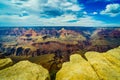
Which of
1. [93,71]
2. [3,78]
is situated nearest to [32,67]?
[3,78]

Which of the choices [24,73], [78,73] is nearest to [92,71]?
[78,73]

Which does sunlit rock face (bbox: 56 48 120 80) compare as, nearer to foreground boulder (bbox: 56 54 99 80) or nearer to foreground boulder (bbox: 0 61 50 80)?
foreground boulder (bbox: 56 54 99 80)

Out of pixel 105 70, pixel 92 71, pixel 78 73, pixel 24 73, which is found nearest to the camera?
pixel 24 73

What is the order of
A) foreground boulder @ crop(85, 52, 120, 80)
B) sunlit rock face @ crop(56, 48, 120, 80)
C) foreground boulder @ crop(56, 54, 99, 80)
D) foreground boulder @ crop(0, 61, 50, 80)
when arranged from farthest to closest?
1. foreground boulder @ crop(85, 52, 120, 80)
2. sunlit rock face @ crop(56, 48, 120, 80)
3. foreground boulder @ crop(56, 54, 99, 80)
4. foreground boulder @ crop(0, 61, 50, 80)

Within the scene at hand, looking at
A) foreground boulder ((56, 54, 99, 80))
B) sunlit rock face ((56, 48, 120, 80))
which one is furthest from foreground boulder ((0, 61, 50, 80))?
sunlit rock face ((56, 48, 120, 80))

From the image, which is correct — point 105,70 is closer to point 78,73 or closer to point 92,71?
point 92,71

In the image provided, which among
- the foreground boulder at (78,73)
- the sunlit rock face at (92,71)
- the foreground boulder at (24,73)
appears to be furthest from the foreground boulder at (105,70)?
the foreground boulder at (24,73)

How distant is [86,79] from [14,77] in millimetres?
12595

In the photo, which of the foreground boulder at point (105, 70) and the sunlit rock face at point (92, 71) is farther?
the foreground boulder at point (105, 70)

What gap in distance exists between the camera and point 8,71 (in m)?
32.7

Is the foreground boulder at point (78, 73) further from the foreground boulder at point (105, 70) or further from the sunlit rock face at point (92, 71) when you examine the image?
the foreground boulder at point (105, 70)

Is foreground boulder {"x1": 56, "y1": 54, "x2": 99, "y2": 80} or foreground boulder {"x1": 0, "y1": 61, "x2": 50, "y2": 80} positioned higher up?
foreground boulder {"x1": 0, "y1": 61, "x2": 50, "y2": 80}

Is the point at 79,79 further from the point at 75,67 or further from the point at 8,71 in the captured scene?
the point at 8,71

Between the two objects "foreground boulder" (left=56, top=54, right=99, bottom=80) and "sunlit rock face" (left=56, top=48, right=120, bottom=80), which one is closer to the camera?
"foreground boulder" (left=56, top=54, right=99, bottom=80)
